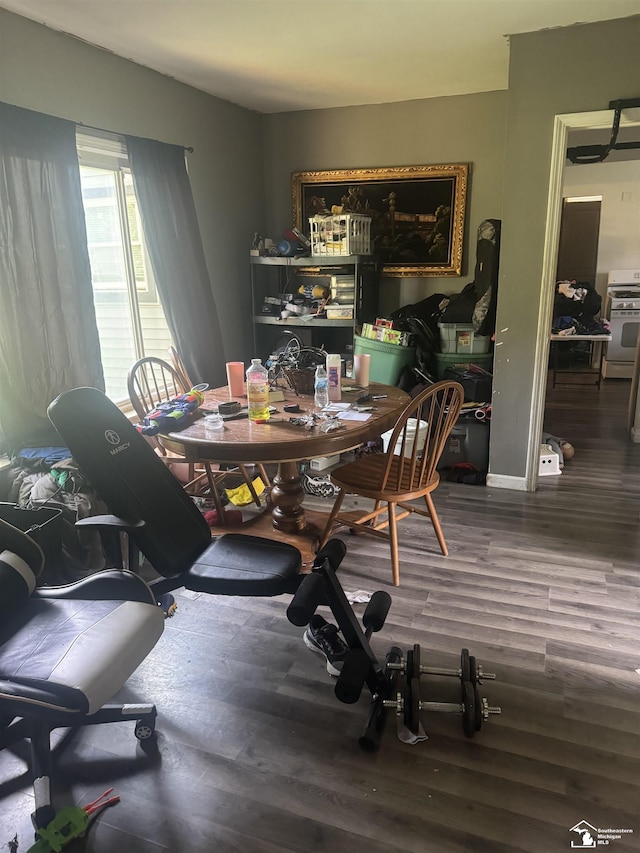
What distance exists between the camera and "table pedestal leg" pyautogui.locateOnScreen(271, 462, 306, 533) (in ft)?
9.75

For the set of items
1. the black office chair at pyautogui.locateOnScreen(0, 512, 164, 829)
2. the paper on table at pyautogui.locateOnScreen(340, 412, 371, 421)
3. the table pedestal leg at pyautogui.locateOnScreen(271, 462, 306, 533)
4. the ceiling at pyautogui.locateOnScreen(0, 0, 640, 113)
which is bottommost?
the table pedestal leg at pyautogui.locateOnScreen(271, 462, 306, 533)

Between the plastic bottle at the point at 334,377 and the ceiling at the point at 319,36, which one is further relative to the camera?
the plastic bottle at the point at 334,377

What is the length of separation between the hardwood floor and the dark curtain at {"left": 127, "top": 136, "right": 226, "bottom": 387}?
1.89m

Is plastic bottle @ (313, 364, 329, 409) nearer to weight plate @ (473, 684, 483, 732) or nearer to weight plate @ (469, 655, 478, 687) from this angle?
weight plate @ (469, 655, 478, 687)

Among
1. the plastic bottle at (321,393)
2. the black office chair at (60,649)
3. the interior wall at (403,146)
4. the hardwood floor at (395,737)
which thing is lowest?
the hardwood floor at (395,737)

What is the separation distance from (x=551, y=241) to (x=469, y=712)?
2.55m

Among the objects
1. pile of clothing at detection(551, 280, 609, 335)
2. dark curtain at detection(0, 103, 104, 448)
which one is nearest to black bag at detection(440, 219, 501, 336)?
dark curtain at detection(0, 103, 104, 448)

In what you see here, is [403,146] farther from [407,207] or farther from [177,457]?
[177,457]

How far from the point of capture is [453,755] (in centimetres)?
174

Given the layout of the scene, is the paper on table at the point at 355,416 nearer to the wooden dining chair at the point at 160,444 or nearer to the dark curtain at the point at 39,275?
the wooden dining chair at the point at 160,444

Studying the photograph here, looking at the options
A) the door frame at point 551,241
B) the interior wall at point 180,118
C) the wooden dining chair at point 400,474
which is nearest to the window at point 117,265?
the interior wall at point 180,118

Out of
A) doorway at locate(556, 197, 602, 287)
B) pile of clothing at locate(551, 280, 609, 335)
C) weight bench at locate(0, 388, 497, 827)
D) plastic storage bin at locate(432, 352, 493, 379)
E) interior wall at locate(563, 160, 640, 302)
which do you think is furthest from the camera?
doorway at locate(556, 197, 602, 287)

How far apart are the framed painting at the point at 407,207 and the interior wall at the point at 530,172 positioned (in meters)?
1.02

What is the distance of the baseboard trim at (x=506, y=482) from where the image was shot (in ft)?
12.1
